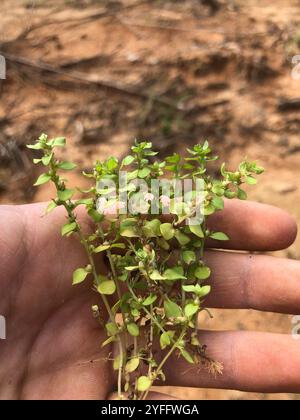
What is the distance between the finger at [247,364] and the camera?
180cm

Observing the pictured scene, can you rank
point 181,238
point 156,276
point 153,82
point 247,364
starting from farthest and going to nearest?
point 153,82 < point 247,364 < point 181,238 < point 156,276

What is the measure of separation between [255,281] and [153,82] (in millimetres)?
1831

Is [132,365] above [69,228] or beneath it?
beneath

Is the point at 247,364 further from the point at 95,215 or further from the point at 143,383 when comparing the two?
the point at 95,215

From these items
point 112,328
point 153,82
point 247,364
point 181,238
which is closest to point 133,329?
point 112,328

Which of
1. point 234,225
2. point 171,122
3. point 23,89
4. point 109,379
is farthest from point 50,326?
point 23,89

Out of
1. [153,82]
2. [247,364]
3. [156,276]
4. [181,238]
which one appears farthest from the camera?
[153,82]

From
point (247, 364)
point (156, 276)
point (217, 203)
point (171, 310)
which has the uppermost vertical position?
point (217, 203)

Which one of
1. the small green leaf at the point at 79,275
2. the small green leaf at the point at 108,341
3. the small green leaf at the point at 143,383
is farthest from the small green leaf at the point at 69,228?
the small green leaf at the point at 143,383

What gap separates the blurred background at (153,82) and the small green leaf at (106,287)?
4.30 feet

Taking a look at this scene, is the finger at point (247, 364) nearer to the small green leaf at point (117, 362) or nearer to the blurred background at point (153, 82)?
the small green leaf at point (117, 362)

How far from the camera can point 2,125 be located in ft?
10.7

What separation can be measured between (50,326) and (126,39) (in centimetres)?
233

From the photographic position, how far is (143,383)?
63.2 inches
